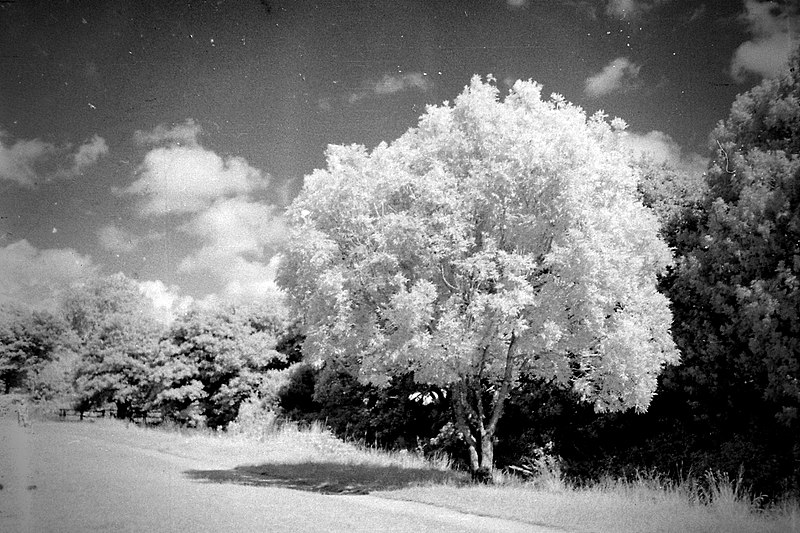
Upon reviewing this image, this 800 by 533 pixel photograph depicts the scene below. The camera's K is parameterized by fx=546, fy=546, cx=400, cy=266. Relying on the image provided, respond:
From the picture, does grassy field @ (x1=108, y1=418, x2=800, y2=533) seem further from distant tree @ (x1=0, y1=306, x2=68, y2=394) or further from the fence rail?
distant tree @ (x1=0, y1=306, x2=68, y2=394)

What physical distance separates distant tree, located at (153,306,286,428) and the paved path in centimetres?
1474

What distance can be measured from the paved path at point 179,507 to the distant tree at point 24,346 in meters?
24.7

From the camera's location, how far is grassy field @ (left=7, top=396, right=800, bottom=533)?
28.5 ft

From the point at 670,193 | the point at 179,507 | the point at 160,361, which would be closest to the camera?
the point at 179,507

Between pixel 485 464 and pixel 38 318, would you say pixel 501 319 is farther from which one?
pixel 38 318

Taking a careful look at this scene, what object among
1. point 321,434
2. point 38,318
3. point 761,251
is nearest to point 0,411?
point 38,318

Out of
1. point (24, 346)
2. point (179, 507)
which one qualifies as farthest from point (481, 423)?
point (24, 346)

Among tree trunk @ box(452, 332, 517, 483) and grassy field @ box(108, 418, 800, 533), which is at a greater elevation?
tree trunk @ box(452, 332, 517, 483)

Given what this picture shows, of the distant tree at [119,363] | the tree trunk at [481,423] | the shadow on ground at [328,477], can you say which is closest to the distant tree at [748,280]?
the tree trunk at [481,423]

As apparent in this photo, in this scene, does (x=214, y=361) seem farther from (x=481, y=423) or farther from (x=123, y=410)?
(x=481, y=423)

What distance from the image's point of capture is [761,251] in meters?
13.3

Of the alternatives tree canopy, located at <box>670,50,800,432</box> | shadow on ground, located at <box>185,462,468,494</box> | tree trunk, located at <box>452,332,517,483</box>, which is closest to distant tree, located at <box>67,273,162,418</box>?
shadow on ground, located at <box>185,462,468,494</box>

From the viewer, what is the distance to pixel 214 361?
3116 centimetres

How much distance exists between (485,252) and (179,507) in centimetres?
750
